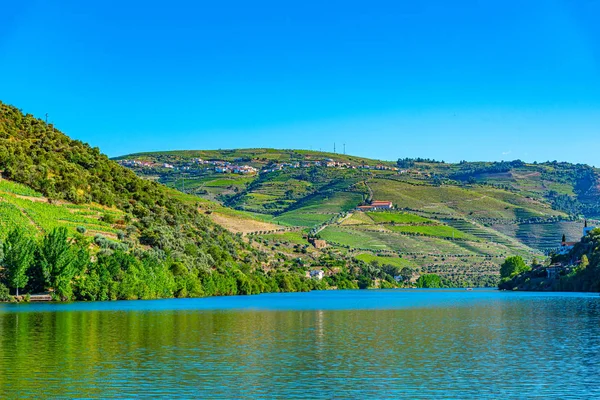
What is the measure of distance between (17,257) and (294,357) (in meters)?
53.0

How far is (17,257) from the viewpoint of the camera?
86125mm

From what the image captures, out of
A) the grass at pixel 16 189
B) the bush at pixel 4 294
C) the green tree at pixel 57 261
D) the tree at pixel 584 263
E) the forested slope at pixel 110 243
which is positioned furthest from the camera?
the tree at pixel 584 263

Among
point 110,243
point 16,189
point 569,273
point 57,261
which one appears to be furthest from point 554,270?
point 57,261

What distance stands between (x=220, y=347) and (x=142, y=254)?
218 ft

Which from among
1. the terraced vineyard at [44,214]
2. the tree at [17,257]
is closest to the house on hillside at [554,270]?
the terraced vineyard at [44,214]

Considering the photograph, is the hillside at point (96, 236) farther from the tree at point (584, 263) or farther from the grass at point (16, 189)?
the tree at point (584, 263)

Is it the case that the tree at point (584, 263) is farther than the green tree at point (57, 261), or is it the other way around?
the tree at point (584, 263)

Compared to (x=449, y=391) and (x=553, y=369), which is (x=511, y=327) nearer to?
(x=553, y=369)

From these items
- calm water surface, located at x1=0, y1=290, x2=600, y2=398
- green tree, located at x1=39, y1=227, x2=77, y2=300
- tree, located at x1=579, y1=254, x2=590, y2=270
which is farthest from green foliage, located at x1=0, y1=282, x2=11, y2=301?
tree, located at x1=579, y1=254, x2=590, y2=270

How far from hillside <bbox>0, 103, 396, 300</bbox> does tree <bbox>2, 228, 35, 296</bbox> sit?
0.11 meters

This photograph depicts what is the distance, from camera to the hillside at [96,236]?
9069cm

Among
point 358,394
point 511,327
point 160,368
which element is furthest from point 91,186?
point 358,394

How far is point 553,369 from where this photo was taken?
37188 mm

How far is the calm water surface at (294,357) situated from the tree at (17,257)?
18.5m
